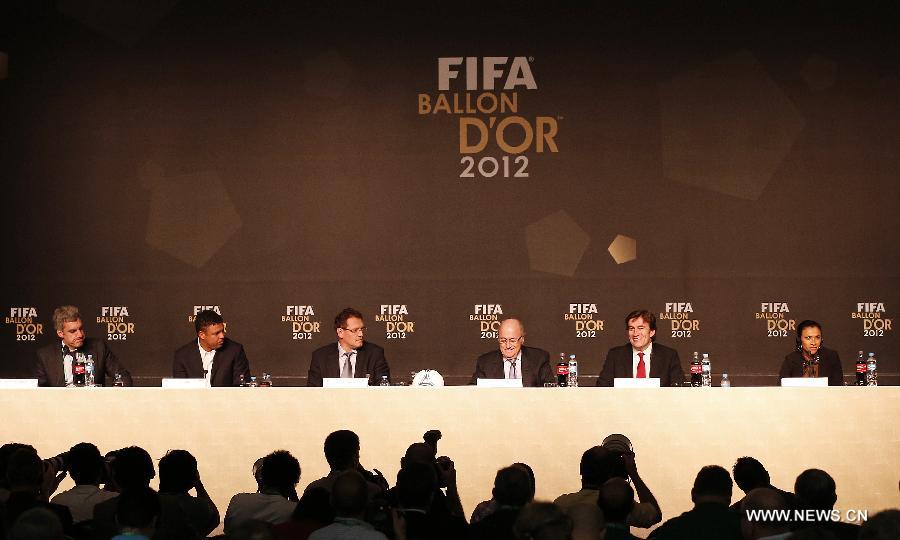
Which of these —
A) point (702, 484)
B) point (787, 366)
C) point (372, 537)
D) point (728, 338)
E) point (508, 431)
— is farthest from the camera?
point (728, 338)

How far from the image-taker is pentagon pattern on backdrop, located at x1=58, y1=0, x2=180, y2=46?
7.81m

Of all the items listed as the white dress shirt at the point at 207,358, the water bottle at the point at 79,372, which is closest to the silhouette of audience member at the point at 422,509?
the water bottle at the point at 79,372

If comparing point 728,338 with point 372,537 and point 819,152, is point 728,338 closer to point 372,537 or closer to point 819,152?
point 819,152

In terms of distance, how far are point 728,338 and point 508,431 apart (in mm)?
2489

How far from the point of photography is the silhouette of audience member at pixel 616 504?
133 inches

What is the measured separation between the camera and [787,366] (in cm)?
683

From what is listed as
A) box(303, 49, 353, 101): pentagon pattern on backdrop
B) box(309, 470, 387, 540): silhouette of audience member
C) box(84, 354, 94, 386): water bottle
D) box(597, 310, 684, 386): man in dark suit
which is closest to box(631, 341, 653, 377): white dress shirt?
box(597, 310, 684, 386): man in dark suit

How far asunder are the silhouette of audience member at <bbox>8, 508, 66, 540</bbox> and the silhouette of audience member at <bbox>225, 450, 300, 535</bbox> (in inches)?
31.3

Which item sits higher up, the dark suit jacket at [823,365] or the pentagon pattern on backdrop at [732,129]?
the pentagon pattern on backdrop at [732,129]

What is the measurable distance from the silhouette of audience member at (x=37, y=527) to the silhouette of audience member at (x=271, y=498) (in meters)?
0.80

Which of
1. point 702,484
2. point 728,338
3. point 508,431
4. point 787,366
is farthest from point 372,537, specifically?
point 728,338

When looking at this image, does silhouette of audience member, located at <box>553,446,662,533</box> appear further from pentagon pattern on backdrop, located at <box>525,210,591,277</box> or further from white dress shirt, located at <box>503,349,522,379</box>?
pentagon pattern on backdrop, located at <box>525,210,591,277</box>

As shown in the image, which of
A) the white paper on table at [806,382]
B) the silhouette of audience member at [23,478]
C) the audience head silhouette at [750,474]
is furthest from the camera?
the white paper on table at [806,382]

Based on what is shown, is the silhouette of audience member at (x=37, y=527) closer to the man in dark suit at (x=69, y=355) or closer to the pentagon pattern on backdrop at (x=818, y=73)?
the man in dark suit at (x=69, y=355)
